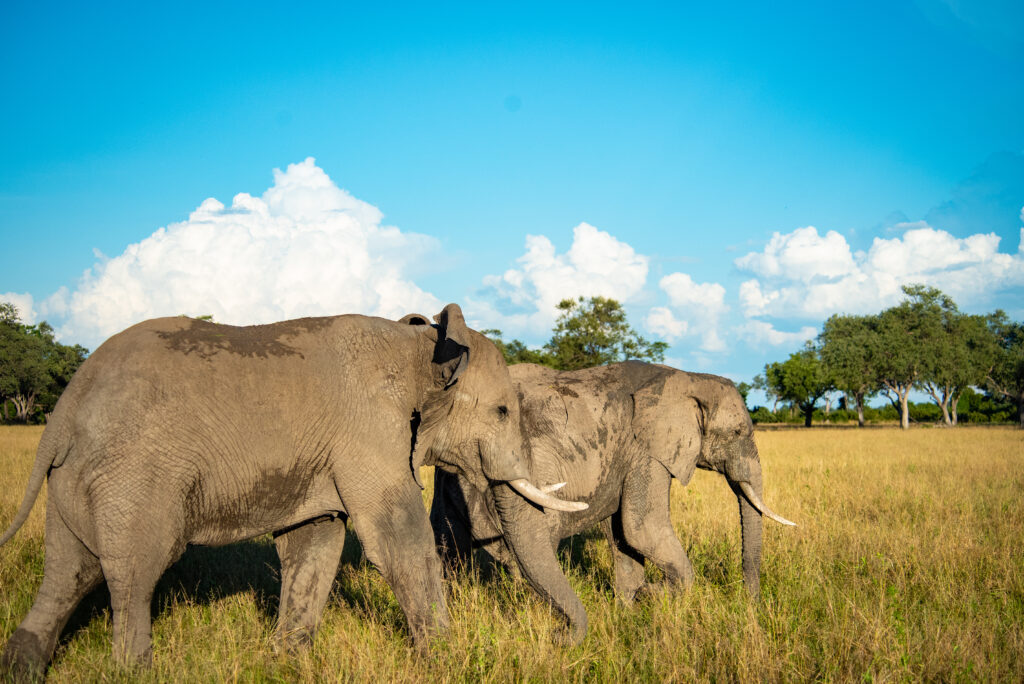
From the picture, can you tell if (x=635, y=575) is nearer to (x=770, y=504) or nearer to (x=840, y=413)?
(x=770, y=504)

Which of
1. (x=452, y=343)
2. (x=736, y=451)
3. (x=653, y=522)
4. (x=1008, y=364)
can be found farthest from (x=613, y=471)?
(x=1008, y=364)

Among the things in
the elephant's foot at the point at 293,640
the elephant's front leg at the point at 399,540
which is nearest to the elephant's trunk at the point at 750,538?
the elephant's front leg at the point at 399,540

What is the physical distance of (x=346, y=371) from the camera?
4.50 meters

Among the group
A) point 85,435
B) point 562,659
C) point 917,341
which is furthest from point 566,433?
point 917,341

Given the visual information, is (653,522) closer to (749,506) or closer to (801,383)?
(749,506)

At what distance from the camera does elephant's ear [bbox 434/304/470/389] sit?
457cm

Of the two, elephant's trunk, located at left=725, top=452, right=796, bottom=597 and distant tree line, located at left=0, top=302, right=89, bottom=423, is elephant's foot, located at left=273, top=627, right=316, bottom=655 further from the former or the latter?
distant tree line, located at left=0, top=302, right=89, bottom=423

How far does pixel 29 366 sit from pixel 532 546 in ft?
165

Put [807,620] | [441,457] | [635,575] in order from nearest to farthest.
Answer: [441,457] → [807,620] → [635,575]

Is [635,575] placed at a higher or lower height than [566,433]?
lower

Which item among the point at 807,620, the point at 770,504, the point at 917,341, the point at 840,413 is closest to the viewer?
the point at 807,620

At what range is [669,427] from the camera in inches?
261

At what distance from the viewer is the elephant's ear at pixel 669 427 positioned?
6.54 metres

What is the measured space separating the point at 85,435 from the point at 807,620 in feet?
16.3
